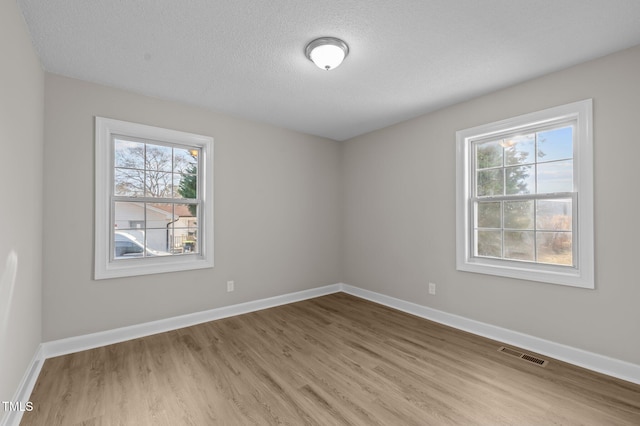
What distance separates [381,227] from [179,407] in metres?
3.12

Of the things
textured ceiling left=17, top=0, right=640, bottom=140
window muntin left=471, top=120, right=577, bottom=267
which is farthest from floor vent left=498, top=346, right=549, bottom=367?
textured ceiling left=17, top=0, right=640, bottom=140

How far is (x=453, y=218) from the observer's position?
11.1 feet

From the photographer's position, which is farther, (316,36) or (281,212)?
(281,212)

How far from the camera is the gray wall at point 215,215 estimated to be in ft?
8.74

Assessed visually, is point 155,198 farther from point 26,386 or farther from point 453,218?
point 453,218

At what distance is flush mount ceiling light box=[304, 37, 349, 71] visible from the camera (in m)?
2.15

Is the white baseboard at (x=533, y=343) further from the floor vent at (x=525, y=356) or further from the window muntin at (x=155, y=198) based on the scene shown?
the window muntin at (x=155, y=198)

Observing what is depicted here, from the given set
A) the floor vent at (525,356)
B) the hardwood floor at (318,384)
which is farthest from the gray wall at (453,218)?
the hardwood floor at (318,384)

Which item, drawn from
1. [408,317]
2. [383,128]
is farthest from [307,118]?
[408,317]

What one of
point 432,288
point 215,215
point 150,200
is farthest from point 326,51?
point 432,288

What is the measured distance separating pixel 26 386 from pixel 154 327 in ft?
3.65

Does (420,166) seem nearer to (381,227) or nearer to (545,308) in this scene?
(381,227)

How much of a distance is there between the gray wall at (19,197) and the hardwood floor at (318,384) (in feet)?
1.34

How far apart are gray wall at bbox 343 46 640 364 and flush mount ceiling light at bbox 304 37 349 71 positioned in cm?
179
